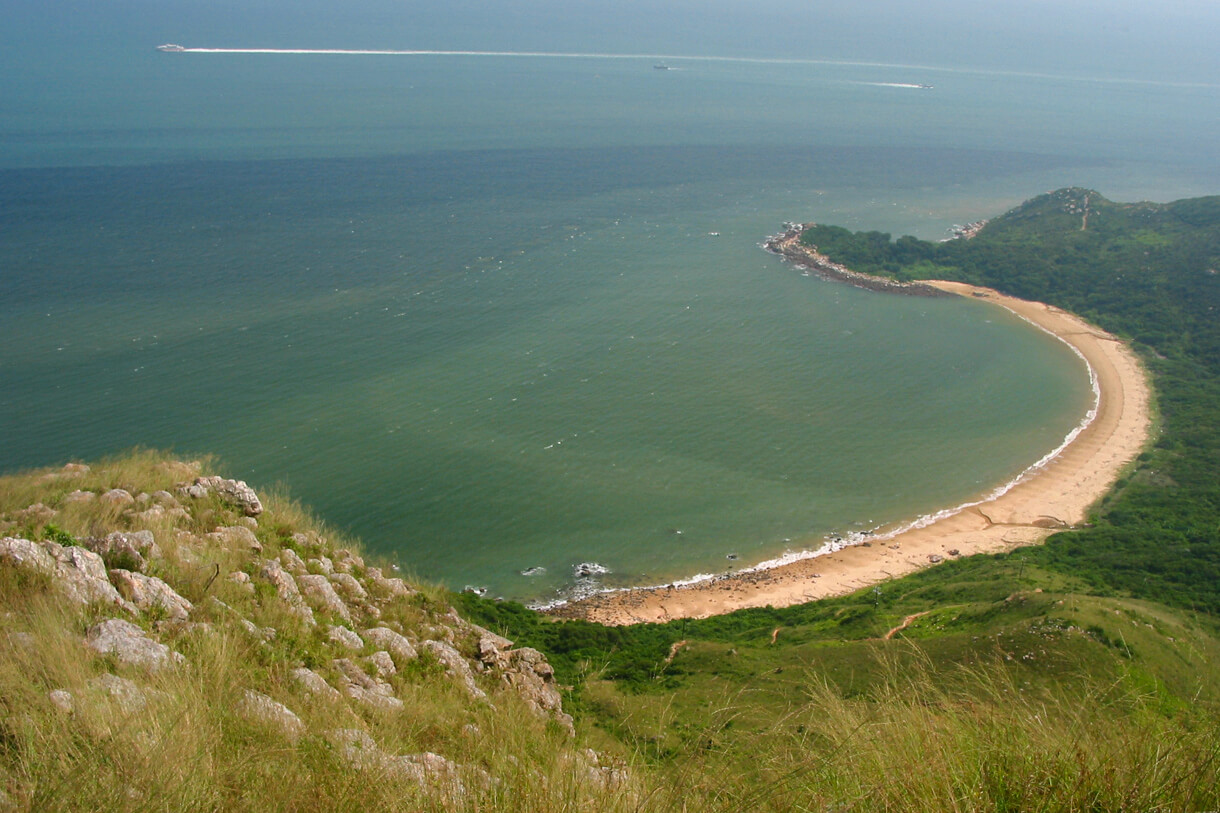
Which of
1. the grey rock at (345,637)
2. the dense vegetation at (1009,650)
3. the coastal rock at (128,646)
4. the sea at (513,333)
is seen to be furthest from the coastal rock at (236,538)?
the sea at (513,333)

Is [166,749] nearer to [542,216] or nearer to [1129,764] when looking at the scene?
[1129,764]

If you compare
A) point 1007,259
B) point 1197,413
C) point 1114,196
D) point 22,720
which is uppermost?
point 1114,196

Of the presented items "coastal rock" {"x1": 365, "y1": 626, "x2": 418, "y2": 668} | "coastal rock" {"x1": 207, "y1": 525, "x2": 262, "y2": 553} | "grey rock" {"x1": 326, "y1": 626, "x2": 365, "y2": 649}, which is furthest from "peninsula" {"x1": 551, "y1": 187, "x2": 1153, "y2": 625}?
"grey rock" {"x1": 326, "y1": 626, "x2": 365, "y2": 649}

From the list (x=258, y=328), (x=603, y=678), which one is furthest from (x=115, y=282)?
(x=603, y=678)

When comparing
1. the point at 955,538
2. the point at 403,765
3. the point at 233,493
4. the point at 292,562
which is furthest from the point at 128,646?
the point at 955,538

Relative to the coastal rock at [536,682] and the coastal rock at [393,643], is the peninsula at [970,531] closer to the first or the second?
the coastal rock at [536,682]

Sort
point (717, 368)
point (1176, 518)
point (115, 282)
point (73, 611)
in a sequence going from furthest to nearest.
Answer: point (115, 282) < point (717, 368) < point (1176, 518) < point (73, 611)

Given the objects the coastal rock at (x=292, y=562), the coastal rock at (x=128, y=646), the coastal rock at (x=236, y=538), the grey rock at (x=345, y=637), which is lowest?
the grey rock at (x=345, y=637)
